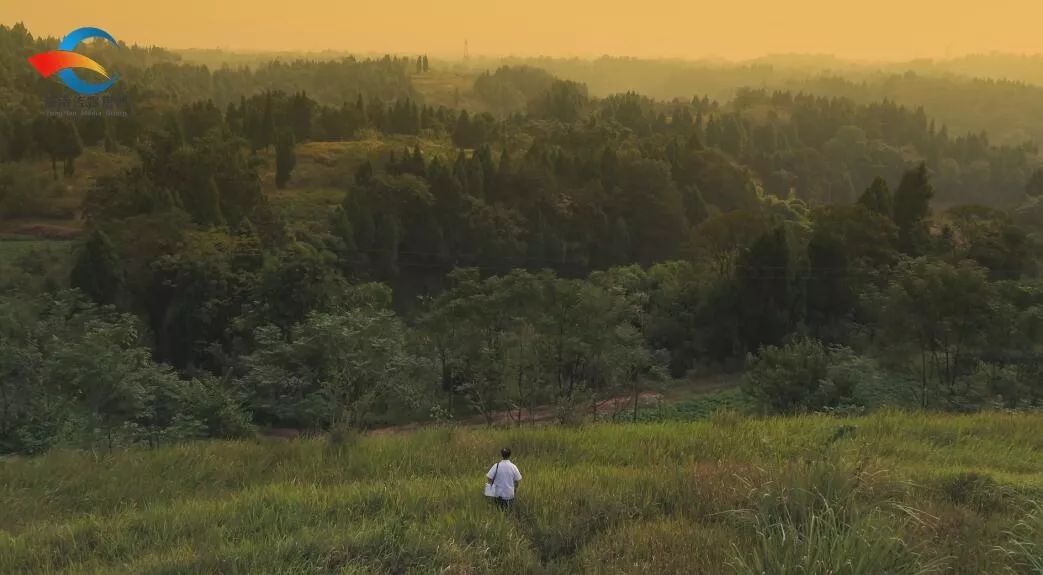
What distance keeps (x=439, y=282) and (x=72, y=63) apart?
29.5m

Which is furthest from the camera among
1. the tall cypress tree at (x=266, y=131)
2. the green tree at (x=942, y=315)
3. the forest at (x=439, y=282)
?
the tall cypress tree at (x=266, y=131)

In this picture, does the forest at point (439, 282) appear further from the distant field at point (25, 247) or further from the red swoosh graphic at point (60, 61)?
the red swoosh graphic at point (60, 61)

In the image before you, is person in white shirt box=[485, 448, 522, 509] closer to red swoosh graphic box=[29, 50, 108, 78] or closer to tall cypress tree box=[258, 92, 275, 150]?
red swoosh graphic box=[29, 50, 108, 78]

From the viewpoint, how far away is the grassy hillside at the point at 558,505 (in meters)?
5.93

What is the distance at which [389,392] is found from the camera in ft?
73.2

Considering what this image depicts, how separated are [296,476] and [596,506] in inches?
156

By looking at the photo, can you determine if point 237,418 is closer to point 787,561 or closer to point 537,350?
point 537,350

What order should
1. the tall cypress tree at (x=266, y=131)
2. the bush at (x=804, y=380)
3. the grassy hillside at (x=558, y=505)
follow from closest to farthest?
the grassy hillside at (x=558, y=505) → the bush at (x=804, y=380) → the tall cypress tree at (x=266, y=131)

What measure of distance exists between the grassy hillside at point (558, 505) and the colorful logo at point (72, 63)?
35809mm

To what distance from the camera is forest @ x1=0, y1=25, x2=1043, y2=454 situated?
22.0 metres

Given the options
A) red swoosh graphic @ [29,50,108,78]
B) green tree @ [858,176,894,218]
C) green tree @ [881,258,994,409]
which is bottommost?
green tree @ [881,258,994,409]

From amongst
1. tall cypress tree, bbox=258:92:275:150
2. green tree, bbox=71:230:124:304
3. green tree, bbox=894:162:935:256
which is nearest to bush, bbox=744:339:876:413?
green tree, bbox=894:162:935:256

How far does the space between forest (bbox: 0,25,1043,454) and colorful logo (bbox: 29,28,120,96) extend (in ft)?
13.2

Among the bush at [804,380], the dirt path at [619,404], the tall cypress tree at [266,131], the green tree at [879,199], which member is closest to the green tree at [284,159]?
the tall cypress tree at [266,131]
